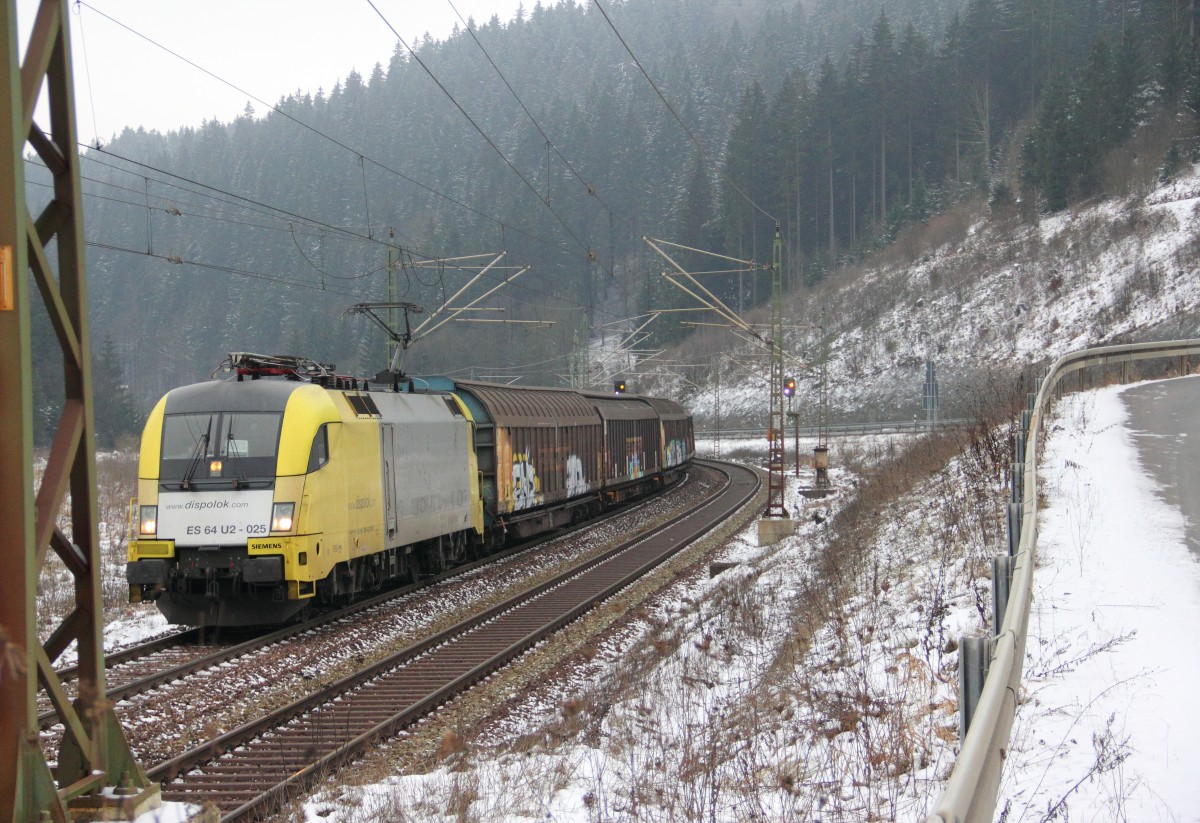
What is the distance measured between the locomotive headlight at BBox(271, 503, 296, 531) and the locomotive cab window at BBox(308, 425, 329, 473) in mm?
521

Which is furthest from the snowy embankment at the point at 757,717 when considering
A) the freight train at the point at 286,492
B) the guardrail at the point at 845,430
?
the guardrail at the point at 845,430

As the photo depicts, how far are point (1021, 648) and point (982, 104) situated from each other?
79.0 meters

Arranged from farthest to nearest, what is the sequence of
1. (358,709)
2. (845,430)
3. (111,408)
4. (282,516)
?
(111,408)
(845,430)
(282,516)
(358,709)

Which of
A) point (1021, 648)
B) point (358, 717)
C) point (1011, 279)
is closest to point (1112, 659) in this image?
point (1021, 648)

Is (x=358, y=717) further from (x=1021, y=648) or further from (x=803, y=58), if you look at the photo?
(x=803, y=58)

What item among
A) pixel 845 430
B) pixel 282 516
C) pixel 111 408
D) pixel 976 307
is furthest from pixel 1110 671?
pixel 111 408

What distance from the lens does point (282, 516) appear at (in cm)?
1244

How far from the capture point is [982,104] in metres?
75.9

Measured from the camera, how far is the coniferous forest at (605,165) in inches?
2549

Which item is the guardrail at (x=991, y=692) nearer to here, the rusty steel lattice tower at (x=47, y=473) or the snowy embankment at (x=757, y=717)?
the snowy embankment at (x=757, y=717)

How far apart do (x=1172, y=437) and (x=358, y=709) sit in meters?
12.1

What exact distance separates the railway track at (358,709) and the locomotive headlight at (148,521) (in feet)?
11.2

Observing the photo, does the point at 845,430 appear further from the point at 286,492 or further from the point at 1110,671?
the point at 1110,671

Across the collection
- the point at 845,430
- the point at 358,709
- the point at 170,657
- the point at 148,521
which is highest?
the point at 845,430
